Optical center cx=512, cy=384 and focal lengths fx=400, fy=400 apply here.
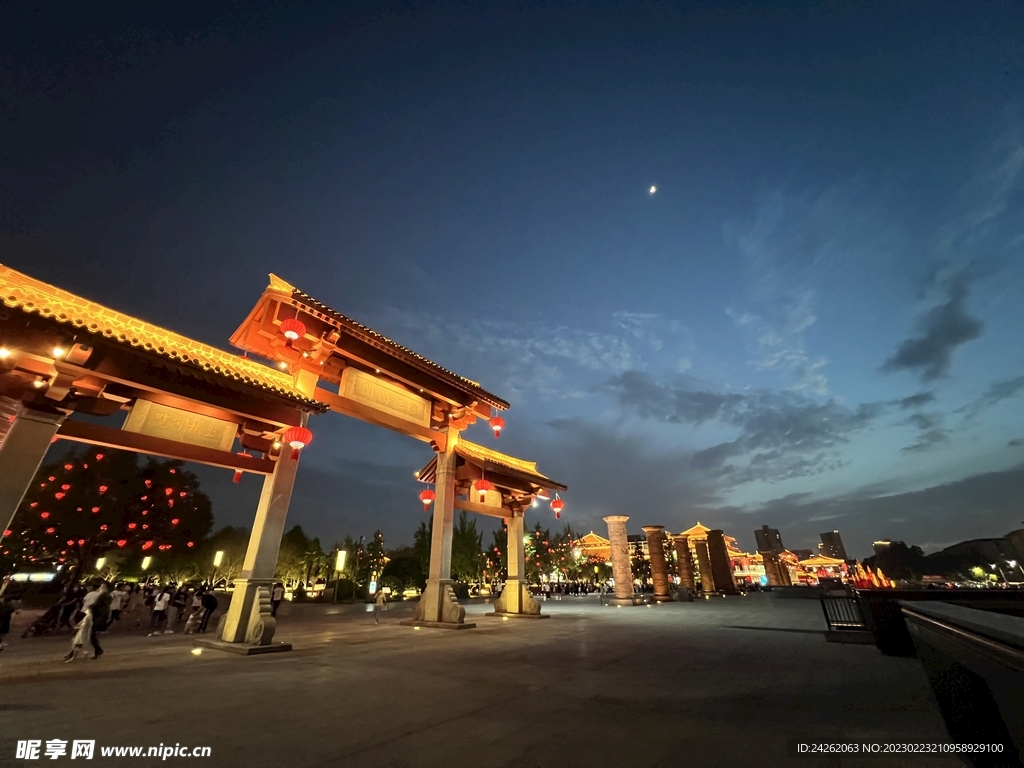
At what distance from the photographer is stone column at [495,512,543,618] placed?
16.1 m

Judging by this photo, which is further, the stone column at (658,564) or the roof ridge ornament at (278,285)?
the stone column at (658,564)

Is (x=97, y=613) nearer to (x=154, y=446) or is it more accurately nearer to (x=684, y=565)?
(x=154, y=446)

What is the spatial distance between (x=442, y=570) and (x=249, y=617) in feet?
18.1

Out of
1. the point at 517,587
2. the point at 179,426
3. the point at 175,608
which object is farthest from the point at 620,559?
the point at 179,426

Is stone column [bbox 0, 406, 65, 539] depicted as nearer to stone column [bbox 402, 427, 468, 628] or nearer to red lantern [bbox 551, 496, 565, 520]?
stone column [bbox 402, 427, 468, 628]

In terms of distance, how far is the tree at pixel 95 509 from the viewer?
18625mm

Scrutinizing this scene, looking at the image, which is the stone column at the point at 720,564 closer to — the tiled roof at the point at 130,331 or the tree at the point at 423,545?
the tree at the point at 423,545

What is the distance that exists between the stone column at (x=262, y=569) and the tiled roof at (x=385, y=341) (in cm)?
275

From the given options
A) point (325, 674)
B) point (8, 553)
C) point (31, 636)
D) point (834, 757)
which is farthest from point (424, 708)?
point (8, 553)

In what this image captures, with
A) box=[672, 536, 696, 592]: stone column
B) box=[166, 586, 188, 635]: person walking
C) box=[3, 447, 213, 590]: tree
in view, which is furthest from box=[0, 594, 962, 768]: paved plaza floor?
box=[672, 536, 696, 592]: stone column

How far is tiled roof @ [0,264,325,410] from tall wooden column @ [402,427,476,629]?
18.0ft

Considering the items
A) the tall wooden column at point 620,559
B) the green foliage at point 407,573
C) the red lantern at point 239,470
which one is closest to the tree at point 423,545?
the green foliage at point 407,573

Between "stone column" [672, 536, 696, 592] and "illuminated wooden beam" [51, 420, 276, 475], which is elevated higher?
"illuminated wooden beam" [51, 420, 276, 475]

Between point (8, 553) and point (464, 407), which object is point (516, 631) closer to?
point (464, 407)
